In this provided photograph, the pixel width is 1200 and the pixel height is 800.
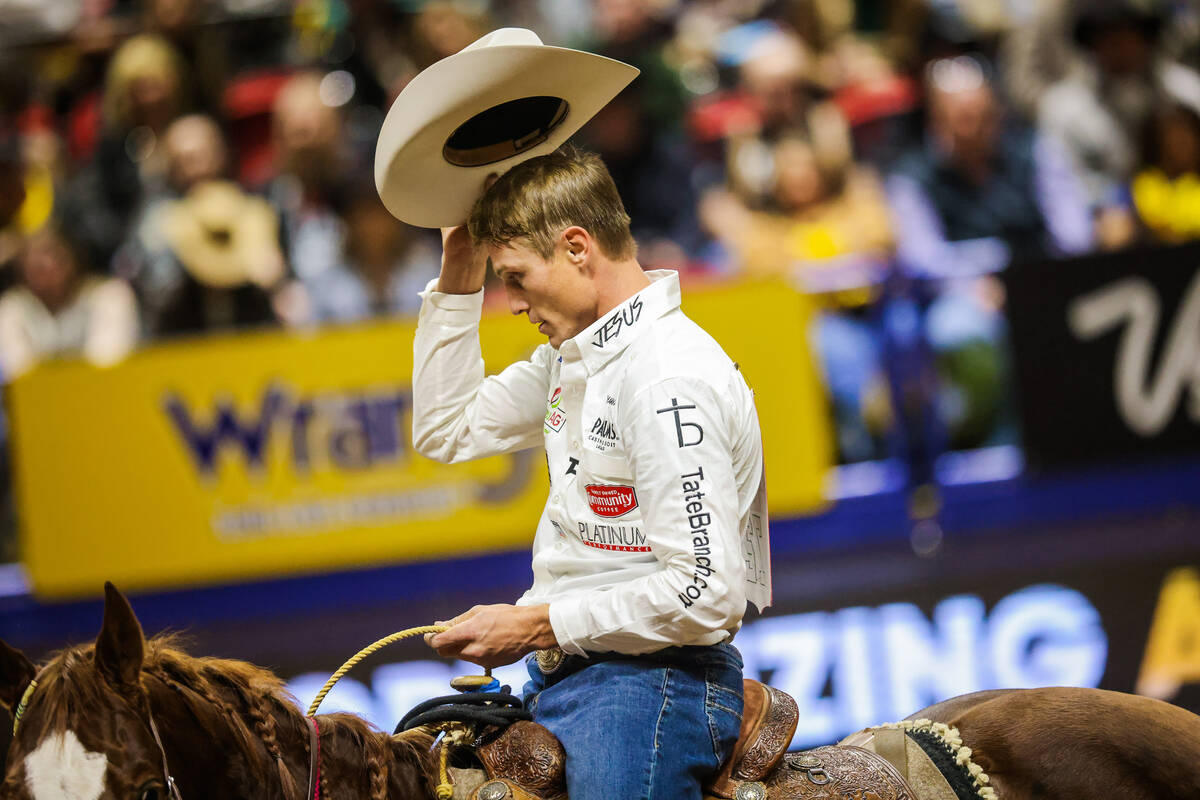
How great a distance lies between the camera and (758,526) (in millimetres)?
2666

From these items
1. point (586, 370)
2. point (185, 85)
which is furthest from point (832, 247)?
point (586, 370)

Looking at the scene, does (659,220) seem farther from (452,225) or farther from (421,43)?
(452,225)

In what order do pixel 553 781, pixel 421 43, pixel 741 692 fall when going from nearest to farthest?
pixel 553 781, pixel 741 692, pixel 421 43

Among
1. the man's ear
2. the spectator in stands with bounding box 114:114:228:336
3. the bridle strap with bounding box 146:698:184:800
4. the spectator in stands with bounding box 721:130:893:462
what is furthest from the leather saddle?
the spectator in stands with bounding box 114:114:228:336

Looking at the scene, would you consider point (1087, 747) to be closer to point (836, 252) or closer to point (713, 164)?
point (836, 252)

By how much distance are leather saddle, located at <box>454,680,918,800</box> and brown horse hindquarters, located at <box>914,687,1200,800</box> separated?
248 mm

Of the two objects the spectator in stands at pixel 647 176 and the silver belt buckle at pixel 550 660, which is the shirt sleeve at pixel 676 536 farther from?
the spectator in stands at pixel 647 176

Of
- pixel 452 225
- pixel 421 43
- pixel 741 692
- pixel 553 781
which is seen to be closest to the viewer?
pixel 553 781

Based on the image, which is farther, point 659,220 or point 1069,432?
point 659,220

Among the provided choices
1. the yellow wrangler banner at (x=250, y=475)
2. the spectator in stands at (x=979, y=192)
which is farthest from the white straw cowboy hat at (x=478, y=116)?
the spectator in stands at (x=979, y=192)

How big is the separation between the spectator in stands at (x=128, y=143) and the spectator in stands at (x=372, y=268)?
4.61 feet

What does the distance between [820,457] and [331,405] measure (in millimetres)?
2513

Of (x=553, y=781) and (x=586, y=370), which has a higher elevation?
(x=586, y=370)

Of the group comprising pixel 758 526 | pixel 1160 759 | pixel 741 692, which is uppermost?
pixel 758 526
